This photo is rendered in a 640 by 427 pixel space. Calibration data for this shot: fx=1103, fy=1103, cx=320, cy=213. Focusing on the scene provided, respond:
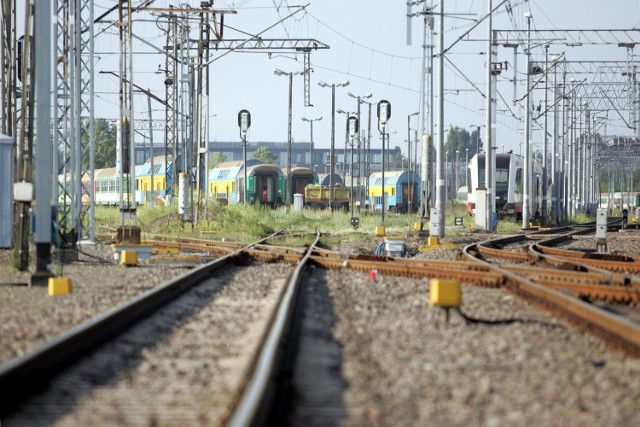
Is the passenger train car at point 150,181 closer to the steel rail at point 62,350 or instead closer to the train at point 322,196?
the train at point 322,196

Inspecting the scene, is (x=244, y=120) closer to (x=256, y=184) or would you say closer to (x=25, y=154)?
(x=256, y=184)

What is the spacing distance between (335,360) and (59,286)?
20.0ft

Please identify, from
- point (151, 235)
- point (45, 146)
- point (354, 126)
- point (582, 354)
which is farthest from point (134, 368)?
point (354, 126)

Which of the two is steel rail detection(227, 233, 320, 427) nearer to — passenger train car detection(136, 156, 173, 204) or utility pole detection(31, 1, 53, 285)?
utility pole detection(31, 1, 53, 285)

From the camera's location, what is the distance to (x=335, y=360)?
7.39 m

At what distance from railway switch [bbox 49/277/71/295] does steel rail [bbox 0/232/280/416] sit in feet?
5.16

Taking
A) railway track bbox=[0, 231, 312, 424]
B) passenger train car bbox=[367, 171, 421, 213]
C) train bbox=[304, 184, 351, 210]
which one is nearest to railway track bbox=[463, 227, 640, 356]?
railway track bbox=[0, 231, 312, 424]

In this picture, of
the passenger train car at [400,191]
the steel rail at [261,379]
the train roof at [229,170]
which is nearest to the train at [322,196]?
the train roof at [229,170]

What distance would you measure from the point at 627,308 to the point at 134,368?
5.74 metres

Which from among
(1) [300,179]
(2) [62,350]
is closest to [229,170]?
(1) [300,179]

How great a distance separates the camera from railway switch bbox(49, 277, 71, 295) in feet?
41.2

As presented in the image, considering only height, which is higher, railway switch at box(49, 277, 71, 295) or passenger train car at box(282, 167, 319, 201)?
passenger train car at box(282, 167, 319, 201)

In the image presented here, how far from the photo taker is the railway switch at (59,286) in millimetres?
12570

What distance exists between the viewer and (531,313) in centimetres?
1036
